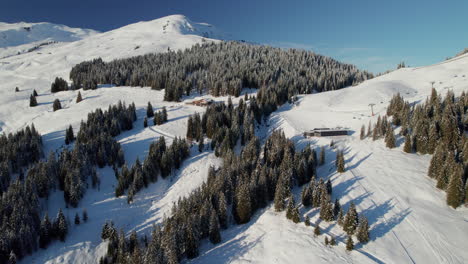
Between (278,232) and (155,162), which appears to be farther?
(155,162)

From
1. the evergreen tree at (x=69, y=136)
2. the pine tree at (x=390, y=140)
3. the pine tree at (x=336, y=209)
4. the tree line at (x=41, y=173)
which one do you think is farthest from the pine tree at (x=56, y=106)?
the pine tree at (x=390, y=140)

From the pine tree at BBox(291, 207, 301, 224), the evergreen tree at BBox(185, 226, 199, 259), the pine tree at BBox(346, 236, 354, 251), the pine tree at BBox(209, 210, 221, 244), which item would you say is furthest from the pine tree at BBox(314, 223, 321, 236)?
the evergreen tree at BBox(185, 226, 199, 259)

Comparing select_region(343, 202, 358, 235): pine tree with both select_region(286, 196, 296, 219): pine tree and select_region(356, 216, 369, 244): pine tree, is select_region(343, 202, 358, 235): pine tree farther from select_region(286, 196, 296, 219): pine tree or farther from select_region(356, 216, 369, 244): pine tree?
select_region(286, 196, 296, 219): pine tree

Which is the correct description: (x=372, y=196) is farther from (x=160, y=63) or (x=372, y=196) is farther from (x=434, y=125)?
(x=160, y=63)

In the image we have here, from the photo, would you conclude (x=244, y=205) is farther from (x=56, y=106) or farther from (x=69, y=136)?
(x=56, y=106)

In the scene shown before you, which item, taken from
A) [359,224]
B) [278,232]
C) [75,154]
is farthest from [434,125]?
[75,154]

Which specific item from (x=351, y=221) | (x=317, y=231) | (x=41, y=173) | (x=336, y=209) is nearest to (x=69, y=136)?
(x=41, y=173)

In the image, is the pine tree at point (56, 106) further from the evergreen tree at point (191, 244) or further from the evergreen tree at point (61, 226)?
the evergreen tree at point (191, 244)
